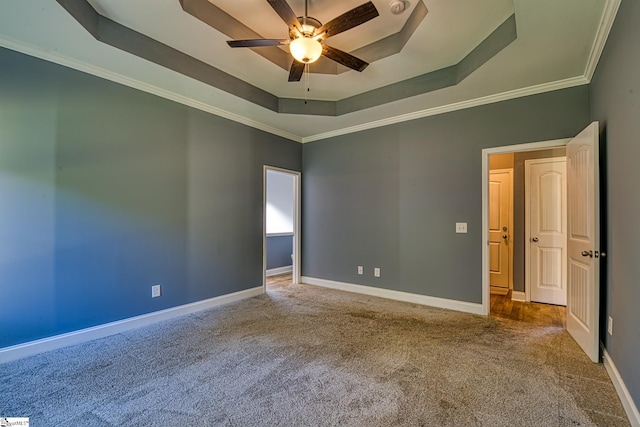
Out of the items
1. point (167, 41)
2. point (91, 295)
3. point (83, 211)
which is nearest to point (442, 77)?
point (167, 41)

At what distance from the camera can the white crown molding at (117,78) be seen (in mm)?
2418

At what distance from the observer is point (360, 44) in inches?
117

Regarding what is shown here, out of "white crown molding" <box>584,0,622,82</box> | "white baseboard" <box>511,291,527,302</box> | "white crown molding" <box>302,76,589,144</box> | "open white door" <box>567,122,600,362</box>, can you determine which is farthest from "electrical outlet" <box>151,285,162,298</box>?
"white baseboard" <box>511,291,527,302</box>

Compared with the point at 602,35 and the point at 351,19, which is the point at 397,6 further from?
the point at 602,35

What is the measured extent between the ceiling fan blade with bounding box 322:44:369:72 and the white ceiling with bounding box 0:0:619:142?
431 millimetres

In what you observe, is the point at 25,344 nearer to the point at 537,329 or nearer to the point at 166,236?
the point at 166,236

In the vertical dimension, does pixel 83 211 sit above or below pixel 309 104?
below

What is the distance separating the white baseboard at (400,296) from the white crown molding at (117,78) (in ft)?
9.03

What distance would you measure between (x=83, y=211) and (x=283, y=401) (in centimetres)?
255

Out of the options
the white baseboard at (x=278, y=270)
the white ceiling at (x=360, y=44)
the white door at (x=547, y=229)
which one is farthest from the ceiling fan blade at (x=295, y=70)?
the white baseboard at (x=278, y=270)

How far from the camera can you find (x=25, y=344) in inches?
95.7

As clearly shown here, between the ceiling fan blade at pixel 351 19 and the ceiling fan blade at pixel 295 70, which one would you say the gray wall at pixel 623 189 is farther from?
the ceiling fan blade at pixel 295 70

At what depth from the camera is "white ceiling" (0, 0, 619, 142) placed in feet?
7.06

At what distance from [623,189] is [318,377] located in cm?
248
